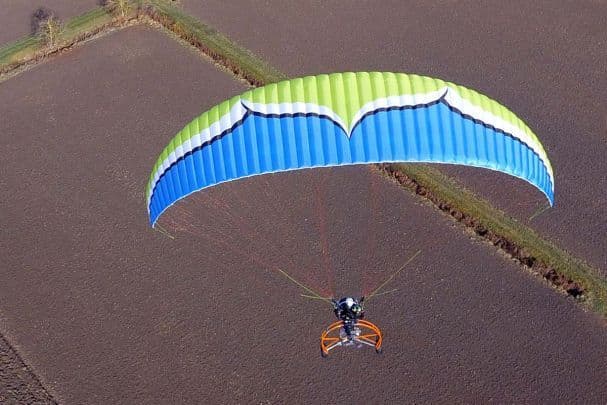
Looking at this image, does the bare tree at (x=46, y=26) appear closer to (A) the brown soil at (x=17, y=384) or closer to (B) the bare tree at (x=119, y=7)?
(B) the bare tree at (x=119, y=7)

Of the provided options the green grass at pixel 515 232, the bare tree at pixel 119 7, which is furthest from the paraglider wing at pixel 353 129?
the bare tree at pixel 119 7

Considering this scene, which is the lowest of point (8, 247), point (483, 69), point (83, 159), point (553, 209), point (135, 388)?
point (135, 388)

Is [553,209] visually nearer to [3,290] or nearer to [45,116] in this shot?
[3,290]

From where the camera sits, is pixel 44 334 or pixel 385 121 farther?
pixel 44 334

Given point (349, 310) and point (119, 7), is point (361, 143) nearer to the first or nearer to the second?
point (349, 310)

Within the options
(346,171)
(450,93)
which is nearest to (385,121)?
(450,93)
